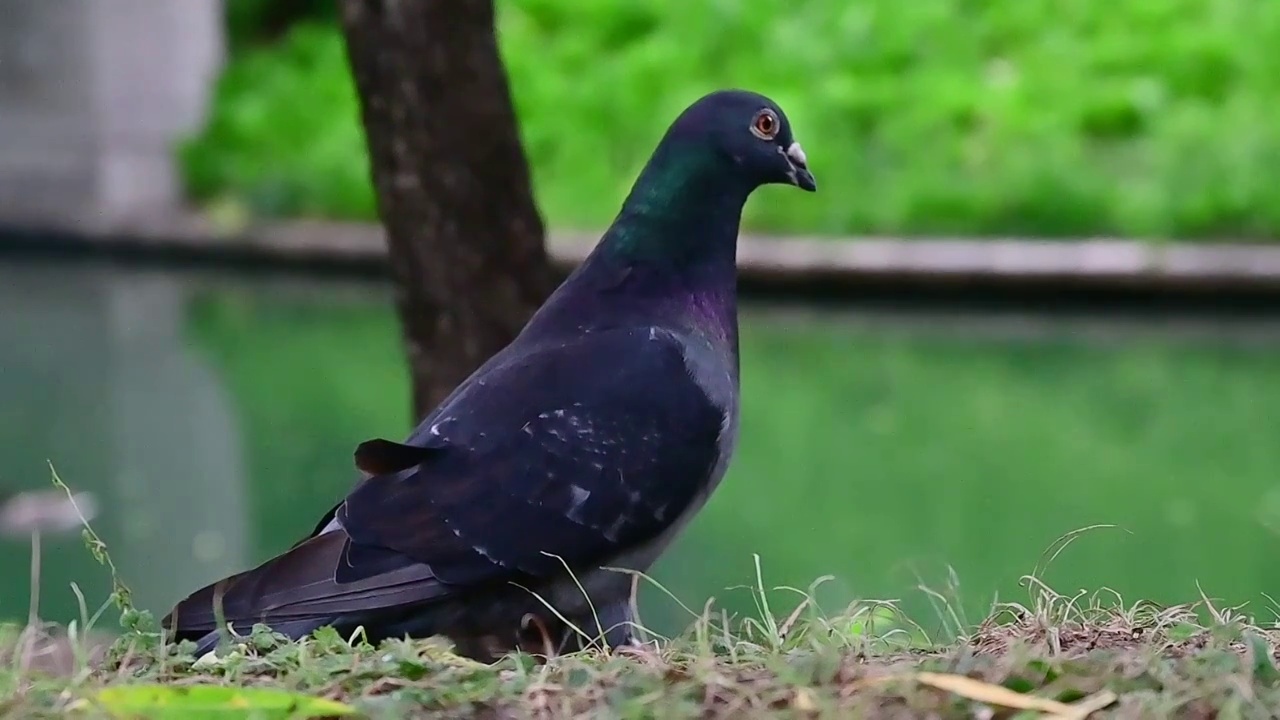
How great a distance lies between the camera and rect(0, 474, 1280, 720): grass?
1965mm

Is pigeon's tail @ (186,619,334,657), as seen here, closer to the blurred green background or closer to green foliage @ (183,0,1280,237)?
the blurred green background

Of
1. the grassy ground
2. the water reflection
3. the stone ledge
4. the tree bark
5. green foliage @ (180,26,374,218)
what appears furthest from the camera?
green foliage @ (180,26,374,218)

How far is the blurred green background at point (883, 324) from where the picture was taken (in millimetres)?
5918

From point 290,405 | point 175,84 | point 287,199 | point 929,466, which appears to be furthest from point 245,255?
point 929,466

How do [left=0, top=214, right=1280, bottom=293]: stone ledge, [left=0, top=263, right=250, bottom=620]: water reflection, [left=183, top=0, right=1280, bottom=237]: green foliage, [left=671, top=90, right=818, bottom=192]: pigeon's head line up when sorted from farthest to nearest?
[left=183, top=0, right=1280, bottom=237]: green foliage < [left=0, top=214, right=1280, bottom=293]: stone ledge < [left=0, top=263, right=250, bottom=620]: water reflection < [left=671, top=90, right=818, bottom=192]: pigeon's head

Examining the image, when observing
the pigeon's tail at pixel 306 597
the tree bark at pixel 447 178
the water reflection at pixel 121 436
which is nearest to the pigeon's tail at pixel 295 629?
the pigeon's tail at pixel 306 597

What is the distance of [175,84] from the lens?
1294 cm

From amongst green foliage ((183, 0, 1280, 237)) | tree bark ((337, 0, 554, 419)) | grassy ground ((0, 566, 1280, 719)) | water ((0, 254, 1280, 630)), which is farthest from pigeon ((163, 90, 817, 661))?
green foliage ((183, 0, 1280, 237))

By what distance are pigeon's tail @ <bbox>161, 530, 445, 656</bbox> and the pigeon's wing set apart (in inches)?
1.0

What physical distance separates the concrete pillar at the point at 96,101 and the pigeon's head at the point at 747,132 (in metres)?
9.93

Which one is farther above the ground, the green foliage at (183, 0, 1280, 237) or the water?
the green foliage at (183, 0, 1280, 237)

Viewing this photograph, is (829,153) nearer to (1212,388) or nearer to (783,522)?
(1212,388)

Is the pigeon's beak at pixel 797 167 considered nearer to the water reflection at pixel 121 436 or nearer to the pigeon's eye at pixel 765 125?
the pigeon's eye at pixel 765 125

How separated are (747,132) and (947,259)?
6.55 metres
